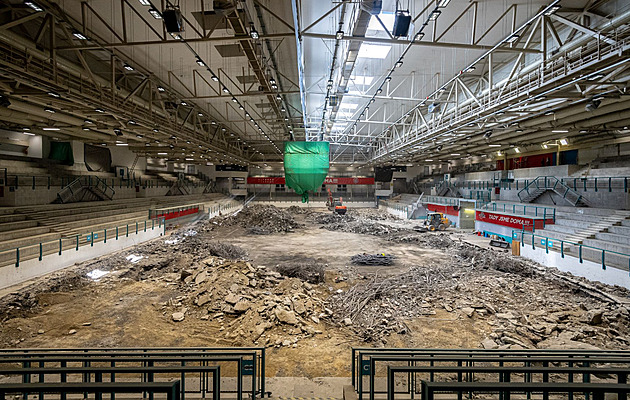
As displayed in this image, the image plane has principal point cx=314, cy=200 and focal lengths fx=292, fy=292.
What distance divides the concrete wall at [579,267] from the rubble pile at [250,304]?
1123 centimetres

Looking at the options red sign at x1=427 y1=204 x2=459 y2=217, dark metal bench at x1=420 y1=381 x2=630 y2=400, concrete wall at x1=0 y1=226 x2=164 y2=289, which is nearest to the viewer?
dark metal bench at x1=420 y1=381 x2=630 y2=400

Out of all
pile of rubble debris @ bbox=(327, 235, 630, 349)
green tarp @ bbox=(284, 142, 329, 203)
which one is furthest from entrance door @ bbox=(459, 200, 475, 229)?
pile of rubble debris @ bbox=(327, 235, 630, 349)

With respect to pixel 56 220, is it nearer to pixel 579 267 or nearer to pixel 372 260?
pixel 372 260

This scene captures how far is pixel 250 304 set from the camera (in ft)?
30.2

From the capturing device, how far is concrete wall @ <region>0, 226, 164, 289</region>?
1136 centimetres

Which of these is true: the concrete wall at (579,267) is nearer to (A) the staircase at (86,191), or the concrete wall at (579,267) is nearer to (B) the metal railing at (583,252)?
(B) the metal railing at (583,252)

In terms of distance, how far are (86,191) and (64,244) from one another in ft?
42.6

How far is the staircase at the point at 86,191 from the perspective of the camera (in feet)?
73.7

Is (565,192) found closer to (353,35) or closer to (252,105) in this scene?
(353,35)

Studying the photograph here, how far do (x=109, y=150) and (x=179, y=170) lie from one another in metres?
18.5

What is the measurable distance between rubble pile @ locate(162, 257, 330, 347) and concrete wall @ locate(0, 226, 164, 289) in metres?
6.38

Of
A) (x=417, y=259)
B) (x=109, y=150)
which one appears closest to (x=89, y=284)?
(x=417, y=259)

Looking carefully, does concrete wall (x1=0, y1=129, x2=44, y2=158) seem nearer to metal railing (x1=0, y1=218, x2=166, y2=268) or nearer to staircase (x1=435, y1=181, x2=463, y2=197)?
metal railing (x1=0, y1=218, x2=166, y2=268)

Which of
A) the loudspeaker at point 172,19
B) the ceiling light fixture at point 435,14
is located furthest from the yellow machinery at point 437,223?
the loudspeaker at point 172,19
